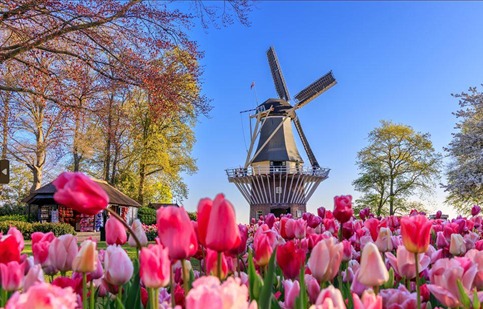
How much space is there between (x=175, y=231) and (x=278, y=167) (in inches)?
1192

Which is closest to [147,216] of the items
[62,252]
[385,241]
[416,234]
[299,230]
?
[299,230]

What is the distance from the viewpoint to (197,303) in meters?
0.85

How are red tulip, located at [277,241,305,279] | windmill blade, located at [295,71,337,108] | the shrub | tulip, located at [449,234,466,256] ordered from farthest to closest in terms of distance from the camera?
windmill blade, located at [295,71,337,108] < the shrub < tulip, located at [449,234,466,256] < red tulip, located at [277,241,305,279]

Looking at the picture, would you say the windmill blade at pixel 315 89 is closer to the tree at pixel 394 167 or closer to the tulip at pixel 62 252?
the tree at pixel 394 167

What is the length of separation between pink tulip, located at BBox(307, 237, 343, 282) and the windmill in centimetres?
2909

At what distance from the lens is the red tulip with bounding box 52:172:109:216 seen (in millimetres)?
1288

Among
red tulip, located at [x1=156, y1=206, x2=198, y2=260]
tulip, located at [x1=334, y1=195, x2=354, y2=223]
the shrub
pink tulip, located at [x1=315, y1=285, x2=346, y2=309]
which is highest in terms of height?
the shrub

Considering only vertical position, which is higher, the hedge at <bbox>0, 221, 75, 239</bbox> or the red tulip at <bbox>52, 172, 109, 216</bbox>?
the hedge at <bbox>0, 221, 75, 239</bbox>

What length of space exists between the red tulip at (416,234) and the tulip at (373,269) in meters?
0.29

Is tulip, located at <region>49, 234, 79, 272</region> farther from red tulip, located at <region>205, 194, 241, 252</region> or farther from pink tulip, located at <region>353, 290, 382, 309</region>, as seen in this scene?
pink tulip, located at <region>353, 290, 382, 309</region>

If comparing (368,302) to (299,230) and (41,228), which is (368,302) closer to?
(299,230)

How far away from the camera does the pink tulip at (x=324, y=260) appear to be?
1.64 metres

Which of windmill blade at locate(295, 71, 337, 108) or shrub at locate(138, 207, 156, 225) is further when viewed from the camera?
windmill blade at locate(295, 71, 337, 108)

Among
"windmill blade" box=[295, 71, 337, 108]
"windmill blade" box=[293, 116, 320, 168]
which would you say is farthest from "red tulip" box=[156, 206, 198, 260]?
"windmill blade" box=[293, 116, 320, 168]
